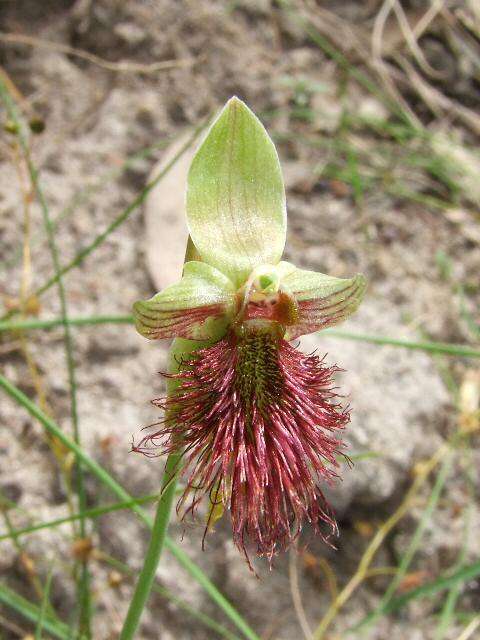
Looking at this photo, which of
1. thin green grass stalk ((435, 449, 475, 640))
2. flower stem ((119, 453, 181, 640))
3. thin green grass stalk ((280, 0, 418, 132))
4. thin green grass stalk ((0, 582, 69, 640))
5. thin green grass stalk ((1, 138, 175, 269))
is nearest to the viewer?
flower stem ((119, 453, 181, 640))

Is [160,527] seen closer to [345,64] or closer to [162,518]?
[162,518]

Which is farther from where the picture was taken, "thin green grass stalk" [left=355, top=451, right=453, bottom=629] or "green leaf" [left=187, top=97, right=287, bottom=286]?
"thin green grass stalk" [left=355, top=451, right=453, bottom=629]

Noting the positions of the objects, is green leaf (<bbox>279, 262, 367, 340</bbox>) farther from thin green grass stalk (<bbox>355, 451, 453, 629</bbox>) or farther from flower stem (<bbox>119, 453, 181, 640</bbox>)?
thin green grass stalk (<bbox>355, 451, 453, 629</bbox>)

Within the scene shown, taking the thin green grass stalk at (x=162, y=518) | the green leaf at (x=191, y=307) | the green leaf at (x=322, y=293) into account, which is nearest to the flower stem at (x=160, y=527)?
the thin green grass stalk at (x=162, y=518)

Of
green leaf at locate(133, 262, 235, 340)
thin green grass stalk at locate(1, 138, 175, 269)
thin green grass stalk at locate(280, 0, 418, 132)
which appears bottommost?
green leaf at locate(133, 262, 235, 340)

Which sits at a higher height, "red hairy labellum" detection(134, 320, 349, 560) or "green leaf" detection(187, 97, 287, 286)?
"green leaf" detection(187, 97, 287, 286)

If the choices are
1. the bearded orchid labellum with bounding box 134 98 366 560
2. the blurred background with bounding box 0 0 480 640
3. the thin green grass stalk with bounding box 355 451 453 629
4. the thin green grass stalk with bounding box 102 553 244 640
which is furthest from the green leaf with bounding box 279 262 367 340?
the thin green grass stalk with bounding box 355 451 453 629
